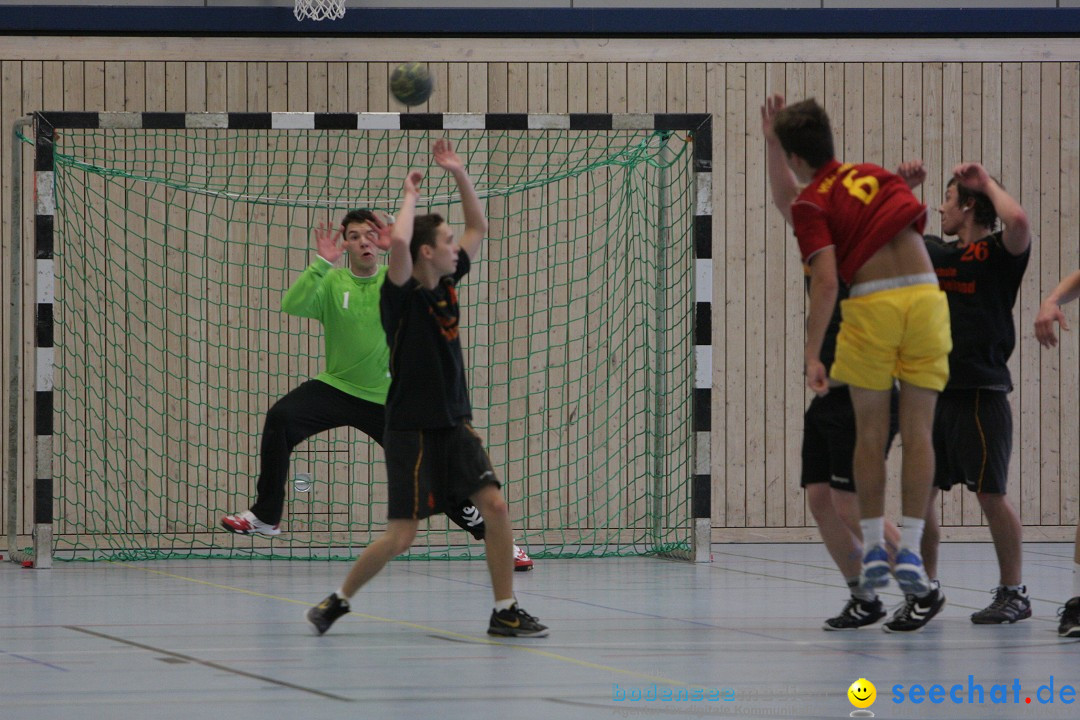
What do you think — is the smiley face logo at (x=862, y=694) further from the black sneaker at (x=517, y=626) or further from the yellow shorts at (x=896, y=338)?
the black sneaker at (x=517, y=626)

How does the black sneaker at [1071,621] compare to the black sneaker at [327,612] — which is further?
the black sneaker at [327,612]

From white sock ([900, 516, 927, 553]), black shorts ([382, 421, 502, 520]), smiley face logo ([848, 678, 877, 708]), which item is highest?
black shorts ([382, 421, 502, 520])

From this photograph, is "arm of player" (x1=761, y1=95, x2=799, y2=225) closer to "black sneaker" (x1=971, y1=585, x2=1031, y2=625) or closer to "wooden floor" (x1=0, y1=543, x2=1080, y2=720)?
"wooden floor" (x1=0, y1=543, x2=1080, y2=720)

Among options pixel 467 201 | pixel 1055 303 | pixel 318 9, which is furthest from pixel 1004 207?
pixel 318 9

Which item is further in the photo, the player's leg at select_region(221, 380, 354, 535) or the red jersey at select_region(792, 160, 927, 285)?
the player's leg at select_region(221, 380, 354, 535)

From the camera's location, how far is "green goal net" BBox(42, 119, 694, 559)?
9.99 meters

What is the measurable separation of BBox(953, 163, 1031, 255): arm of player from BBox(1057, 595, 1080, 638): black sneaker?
1.37 m

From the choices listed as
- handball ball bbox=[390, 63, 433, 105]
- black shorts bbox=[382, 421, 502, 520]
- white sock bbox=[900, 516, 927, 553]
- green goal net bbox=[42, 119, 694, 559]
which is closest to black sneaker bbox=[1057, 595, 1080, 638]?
white sock bbox=[900, 516, 927, 553]

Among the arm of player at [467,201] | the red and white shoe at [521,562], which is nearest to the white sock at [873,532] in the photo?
the arm of player at [467,201]

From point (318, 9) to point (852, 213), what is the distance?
6210mm

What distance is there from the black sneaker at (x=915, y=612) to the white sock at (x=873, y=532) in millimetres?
327

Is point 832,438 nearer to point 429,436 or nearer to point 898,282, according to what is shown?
point 898,282

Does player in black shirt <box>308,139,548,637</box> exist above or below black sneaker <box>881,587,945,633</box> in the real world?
above

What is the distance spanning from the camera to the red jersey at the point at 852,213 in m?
4.83
